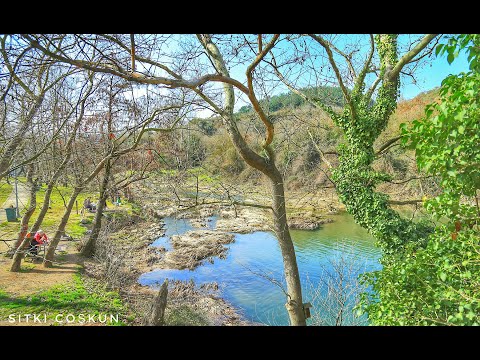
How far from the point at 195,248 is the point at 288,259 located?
474cm

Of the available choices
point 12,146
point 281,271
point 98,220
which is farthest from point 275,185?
point 98,220

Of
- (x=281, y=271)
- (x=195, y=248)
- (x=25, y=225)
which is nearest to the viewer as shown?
(x=25, y=225)

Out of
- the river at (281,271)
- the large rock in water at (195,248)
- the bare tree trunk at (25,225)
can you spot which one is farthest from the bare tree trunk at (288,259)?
the large rock in water at (195,248)

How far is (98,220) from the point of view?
22.3ft

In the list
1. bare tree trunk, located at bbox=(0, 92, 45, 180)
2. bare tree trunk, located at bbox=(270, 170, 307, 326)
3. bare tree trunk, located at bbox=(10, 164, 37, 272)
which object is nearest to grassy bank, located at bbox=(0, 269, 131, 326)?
bare tree trunk, located at bbox=(10, 164, 37, 272)

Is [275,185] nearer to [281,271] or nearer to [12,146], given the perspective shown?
[12,146]

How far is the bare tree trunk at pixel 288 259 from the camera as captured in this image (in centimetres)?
365

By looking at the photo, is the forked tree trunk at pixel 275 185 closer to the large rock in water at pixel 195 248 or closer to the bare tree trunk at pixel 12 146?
the bare tree trunk at pixel 12 146

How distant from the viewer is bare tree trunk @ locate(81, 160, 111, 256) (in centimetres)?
621

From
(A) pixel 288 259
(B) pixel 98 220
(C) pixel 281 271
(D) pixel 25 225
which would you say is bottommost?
(C) pixel 281 271

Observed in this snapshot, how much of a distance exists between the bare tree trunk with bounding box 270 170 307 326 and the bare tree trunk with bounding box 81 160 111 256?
3.55 metres

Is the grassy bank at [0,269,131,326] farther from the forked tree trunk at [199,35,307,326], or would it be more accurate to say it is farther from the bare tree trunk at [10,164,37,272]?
the forked tree trunk at [199,35,307,326]
